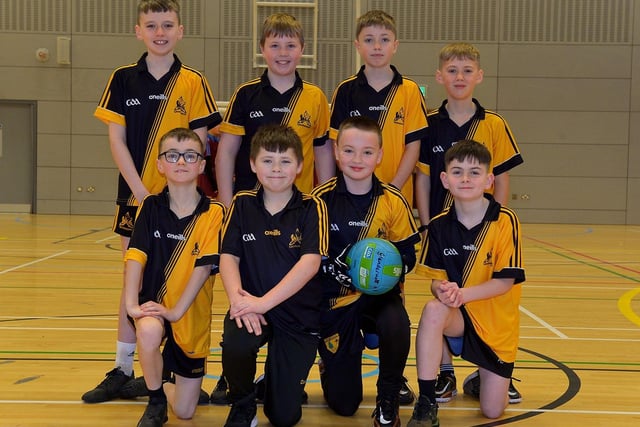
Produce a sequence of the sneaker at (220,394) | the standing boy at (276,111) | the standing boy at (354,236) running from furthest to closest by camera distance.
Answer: the standing boy at (276,111)
the sneaker at (220,394)
the standing boy at (354,236)

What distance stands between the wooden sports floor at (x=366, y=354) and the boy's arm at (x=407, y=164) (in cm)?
112

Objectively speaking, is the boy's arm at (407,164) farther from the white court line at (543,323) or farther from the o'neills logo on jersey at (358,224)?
the white court line at (543,323)

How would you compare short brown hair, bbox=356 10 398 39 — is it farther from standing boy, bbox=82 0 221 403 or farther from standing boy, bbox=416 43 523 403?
standing boy, bbox=82 0 221 403

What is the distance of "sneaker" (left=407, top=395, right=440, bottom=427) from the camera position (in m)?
3.55

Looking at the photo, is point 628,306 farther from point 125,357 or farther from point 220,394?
point 125,357

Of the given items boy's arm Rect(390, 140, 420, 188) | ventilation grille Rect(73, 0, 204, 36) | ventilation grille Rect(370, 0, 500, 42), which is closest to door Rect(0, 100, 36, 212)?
ventilation grille Rect(73, 0, 204, 36)

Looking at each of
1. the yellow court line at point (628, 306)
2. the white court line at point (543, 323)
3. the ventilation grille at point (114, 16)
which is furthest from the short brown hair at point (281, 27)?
the ventilation grille at point (114, 16)

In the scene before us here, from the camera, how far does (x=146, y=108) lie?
166 inches

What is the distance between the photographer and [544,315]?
21.3 feet

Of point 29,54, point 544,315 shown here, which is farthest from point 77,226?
point 544,315

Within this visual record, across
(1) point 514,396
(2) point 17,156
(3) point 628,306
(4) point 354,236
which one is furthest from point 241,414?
(2) point 17,156

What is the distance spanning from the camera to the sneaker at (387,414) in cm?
353

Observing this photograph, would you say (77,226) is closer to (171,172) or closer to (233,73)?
(233,73)

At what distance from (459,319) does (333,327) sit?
A: 24.5 inches
